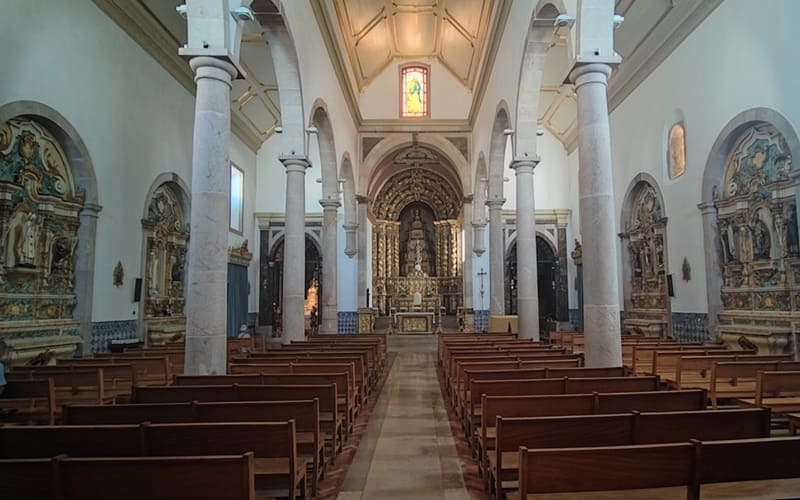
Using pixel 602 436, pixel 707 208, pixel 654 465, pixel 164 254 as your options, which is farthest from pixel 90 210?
pixel 707 208

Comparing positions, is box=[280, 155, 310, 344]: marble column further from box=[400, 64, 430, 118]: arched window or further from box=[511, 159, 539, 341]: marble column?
box=[400, 64, 430, 118]: arched window

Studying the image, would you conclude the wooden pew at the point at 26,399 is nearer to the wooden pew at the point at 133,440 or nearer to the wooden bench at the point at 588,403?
the wooden pew at the point at 133,440

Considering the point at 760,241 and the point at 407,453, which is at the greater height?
the point at 760,241

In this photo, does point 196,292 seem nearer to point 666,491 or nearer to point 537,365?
point 537,365

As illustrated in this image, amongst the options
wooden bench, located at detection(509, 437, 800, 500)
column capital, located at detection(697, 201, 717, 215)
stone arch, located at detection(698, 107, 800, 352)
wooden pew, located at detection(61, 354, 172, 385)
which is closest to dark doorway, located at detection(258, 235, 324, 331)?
wooden pew, located at detection(61, 354, 172, 385)

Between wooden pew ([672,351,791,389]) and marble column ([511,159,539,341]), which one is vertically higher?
marble column ([511,159,539,341])

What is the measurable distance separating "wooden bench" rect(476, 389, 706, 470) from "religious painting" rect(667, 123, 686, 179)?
10066mm

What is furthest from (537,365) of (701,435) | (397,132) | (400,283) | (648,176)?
(400,283)

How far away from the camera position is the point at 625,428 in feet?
10.5

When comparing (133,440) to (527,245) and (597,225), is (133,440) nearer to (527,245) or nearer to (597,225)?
(597,225)

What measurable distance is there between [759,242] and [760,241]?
1.4 inches

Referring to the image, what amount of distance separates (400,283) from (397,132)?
8.30m

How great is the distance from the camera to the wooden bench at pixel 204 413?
12.2 feet

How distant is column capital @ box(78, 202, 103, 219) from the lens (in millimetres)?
10320
